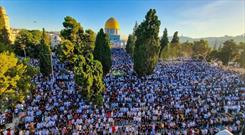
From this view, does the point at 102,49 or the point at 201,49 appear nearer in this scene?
the point at 102,49

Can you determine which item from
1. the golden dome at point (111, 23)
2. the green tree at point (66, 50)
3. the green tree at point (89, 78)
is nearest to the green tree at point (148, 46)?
the green tree at point (66, 50)

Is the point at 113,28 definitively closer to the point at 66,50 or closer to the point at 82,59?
the point at 66,50

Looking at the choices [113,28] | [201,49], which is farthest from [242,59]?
[113,28]

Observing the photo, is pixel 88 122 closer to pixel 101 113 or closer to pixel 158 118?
pixel 101 113

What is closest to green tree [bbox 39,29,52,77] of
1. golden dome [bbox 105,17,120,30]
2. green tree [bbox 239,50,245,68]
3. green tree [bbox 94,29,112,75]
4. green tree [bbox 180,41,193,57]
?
green tree [bbox 94,29,112,75]

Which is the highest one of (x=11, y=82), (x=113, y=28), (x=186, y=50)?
(x=113, y=28)

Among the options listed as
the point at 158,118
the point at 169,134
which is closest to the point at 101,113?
the point at 158,118

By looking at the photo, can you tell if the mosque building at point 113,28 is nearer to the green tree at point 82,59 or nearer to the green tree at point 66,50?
the green tree at point 82,59
